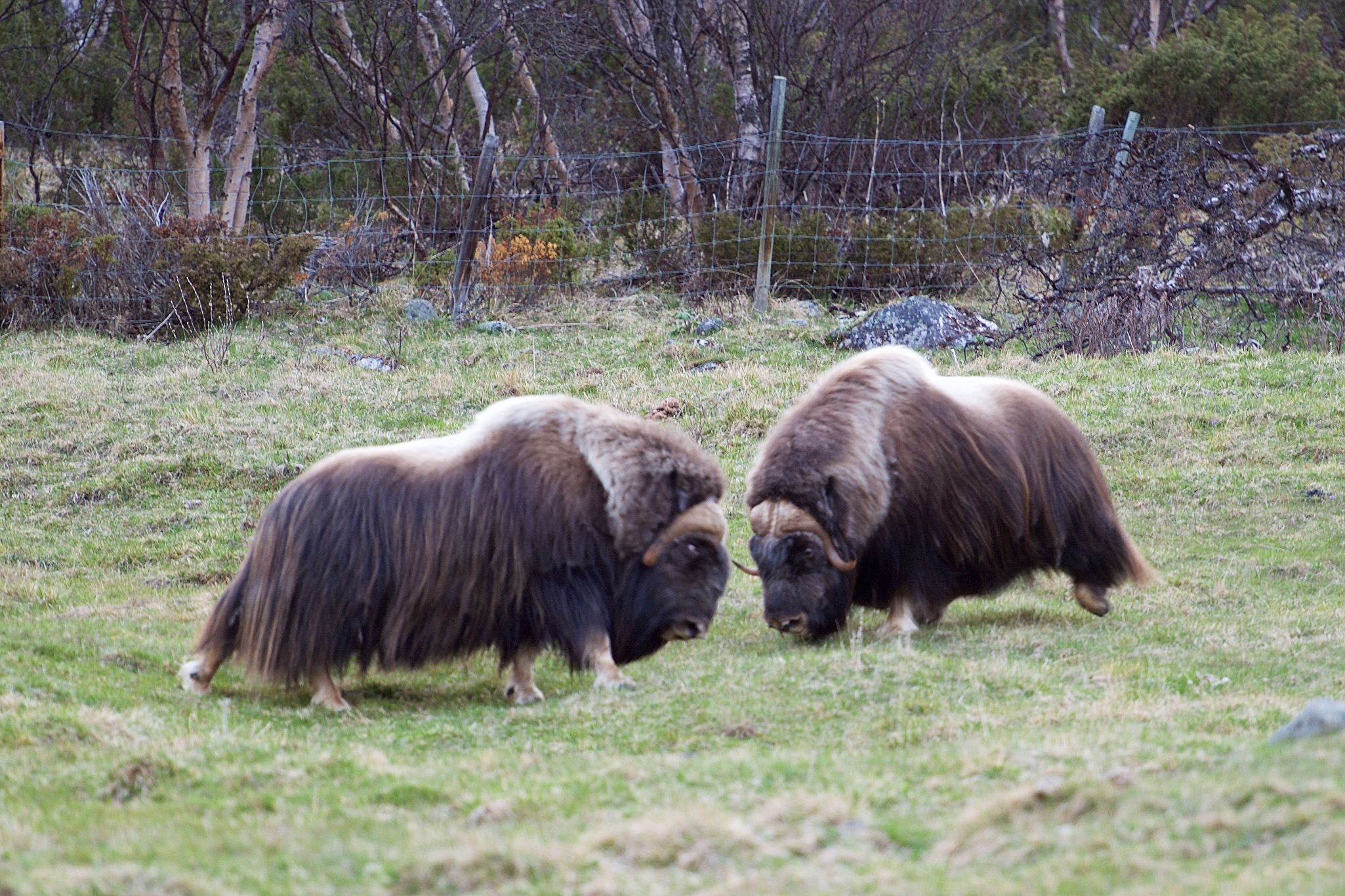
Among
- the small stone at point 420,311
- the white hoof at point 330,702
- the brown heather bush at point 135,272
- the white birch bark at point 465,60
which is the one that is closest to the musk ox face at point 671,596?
the white hoof at point 330,702

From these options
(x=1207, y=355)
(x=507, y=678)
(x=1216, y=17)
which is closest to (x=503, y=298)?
(x=1207, y=355)

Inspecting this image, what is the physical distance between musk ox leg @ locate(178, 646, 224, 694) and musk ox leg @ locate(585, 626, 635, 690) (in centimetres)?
133

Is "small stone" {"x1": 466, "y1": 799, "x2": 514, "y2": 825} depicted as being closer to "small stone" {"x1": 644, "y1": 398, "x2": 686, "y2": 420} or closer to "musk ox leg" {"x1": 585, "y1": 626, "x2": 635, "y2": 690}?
"musk ox leg" {"x1": 585, "y1": 626, "x2": 635, "y2": 690}

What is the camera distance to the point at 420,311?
13.7 m

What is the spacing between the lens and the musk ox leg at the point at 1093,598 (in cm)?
664

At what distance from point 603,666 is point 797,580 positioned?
3.25 ft

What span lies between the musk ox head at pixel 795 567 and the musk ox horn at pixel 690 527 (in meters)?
0.41

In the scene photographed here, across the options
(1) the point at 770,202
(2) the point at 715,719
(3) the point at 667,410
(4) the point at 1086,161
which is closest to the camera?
(2) the point at 715,719

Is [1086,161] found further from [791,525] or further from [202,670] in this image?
[202,670]

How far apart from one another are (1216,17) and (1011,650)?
83.3ft

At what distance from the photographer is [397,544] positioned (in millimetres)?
5156

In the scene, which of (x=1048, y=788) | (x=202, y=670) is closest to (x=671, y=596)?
(x=202, y=670)

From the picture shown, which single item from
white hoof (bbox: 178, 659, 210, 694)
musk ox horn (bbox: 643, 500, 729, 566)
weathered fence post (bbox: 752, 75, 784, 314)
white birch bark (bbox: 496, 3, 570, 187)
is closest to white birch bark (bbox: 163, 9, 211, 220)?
white birch bark (bbox: 496, 3, 570, 187)

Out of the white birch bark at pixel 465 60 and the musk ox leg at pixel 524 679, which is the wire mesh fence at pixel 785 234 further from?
the musk ox leg at pixel 524 679
